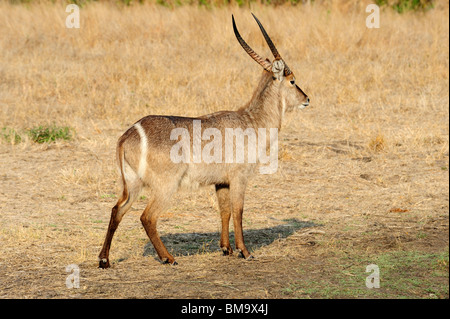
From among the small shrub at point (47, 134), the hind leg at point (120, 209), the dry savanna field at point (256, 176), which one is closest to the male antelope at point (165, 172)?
the hind leg at point (120, 209)

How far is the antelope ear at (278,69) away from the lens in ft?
17.6

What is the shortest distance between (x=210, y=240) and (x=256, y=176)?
1.84 m

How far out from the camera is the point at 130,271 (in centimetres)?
462

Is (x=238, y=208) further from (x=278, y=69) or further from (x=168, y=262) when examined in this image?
(x=278, y=69)

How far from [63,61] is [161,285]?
7343mm

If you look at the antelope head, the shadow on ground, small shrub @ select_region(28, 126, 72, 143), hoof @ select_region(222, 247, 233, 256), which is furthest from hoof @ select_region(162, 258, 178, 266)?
small shrub @ select_region(28, 126, 72, 143)

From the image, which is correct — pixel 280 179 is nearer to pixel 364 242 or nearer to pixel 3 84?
pixel 364 242

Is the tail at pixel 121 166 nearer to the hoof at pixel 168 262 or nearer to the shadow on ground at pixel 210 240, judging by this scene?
the hoof at pixel 168 262

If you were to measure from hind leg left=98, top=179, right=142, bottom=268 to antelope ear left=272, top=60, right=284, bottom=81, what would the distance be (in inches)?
Result: 58.2

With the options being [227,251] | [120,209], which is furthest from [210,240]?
[120,209]

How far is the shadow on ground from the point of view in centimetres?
523

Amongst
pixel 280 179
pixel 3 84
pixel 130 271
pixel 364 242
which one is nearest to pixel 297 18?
pixel 3 84

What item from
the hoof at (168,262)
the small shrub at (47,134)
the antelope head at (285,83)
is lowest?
the hoof at (168,262)

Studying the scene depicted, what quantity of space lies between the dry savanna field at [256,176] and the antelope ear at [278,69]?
4.20 feet
